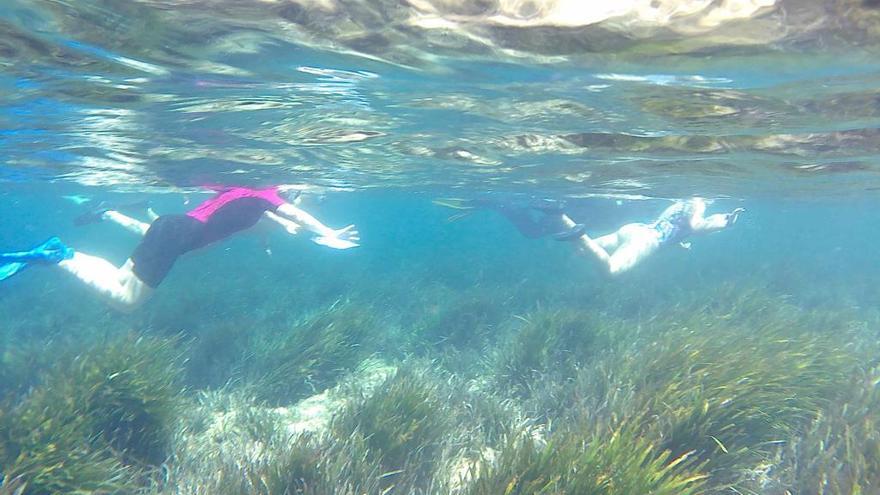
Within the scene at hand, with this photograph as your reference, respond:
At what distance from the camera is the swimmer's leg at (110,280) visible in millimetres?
10562

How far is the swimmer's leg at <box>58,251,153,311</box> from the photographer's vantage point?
10.6 m

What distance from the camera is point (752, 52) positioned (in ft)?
20.1

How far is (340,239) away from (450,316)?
16.9 ft

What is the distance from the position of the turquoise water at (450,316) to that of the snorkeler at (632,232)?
155cm

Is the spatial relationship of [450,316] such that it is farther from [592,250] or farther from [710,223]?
[710,223]

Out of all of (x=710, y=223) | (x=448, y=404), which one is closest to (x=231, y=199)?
(x=448, y=404)

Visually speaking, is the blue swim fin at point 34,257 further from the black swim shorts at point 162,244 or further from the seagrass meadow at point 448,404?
the seagrass meadow at point 448,404

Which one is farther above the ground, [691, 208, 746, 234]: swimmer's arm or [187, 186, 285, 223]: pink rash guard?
[187, 186, 285, 223]: pink rash guard

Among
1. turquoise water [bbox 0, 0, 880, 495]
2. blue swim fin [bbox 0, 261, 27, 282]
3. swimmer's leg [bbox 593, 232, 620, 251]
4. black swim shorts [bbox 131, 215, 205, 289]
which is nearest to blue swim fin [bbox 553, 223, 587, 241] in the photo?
turquoise water [bbox 0, 0, 880, 495]

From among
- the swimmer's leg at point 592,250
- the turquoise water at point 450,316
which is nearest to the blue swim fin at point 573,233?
the swimmer's leg at point 592,250

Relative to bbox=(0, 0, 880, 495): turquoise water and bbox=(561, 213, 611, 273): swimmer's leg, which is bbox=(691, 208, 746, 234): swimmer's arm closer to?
bbox=(0, 0, 880, 495): turquoise water

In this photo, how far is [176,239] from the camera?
1048cm

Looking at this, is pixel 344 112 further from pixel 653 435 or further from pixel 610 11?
pixel 653 435

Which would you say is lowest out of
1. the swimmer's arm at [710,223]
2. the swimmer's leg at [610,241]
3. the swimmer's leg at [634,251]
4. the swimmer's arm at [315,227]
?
the swimmer's leg at [610,241]
